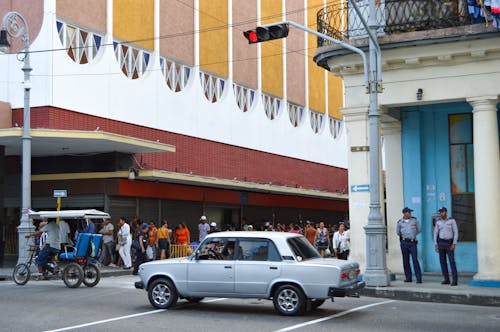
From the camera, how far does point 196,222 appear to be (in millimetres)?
32531

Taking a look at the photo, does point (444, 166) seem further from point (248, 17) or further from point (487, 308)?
point (248, 17)

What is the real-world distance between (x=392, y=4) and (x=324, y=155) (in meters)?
28.2

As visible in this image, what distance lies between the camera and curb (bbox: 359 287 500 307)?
14.7 metres

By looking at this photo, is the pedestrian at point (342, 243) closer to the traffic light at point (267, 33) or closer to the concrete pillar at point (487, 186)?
the concrete pillar at point (487, 186)

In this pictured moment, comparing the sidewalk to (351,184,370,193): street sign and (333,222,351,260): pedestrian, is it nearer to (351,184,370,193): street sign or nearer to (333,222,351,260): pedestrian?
(351,184,370,193): street sign

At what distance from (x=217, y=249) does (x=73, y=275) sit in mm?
6288

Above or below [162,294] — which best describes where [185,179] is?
above

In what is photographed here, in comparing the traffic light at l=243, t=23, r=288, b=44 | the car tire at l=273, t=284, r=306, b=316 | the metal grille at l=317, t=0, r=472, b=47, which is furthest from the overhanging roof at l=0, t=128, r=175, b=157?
the car tire at l=273, t=284, r=306, b=316

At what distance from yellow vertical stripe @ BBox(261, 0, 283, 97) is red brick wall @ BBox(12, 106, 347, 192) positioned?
3973 millimetres

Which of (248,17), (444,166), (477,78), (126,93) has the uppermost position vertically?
(248,17)

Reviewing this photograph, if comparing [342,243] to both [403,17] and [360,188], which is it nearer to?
[360,188]

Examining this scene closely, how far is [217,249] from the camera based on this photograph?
1329 cm

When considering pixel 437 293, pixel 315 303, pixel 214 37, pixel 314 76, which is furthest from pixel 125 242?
pixel 314 76

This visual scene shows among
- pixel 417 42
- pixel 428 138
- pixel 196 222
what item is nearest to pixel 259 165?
pixel 196 222
